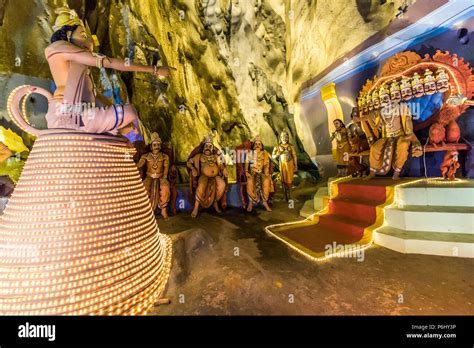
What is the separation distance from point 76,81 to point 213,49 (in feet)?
31.2

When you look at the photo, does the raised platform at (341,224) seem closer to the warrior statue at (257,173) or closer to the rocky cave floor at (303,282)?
the rocky cave floor at (303,282)

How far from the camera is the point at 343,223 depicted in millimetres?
4051

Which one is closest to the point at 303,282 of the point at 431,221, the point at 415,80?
the point at 431,221

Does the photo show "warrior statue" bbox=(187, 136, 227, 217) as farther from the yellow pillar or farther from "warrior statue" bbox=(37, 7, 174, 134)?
the yellow pillar

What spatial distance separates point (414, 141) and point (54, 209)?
20.0 feet

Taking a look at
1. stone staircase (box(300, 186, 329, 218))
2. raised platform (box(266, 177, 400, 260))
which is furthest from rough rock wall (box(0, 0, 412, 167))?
raised platform (box(266, 177, 400, 260))

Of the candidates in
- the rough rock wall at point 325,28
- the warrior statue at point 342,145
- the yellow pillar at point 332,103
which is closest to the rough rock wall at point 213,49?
the rough rock wall at point 325,28

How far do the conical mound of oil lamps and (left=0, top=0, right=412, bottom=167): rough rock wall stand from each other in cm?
889

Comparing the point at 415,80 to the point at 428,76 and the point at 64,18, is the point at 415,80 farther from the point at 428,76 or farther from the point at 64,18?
the point at 64,18

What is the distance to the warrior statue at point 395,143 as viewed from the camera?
441 cm

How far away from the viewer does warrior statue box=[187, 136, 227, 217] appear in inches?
215

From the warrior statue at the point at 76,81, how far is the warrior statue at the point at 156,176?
3112mm
